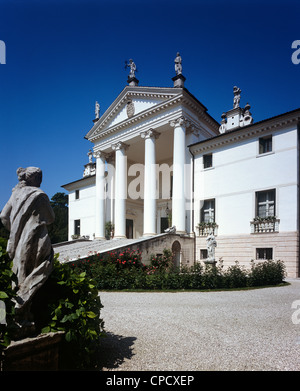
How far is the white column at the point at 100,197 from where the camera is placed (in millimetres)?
29203

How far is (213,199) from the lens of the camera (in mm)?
21969

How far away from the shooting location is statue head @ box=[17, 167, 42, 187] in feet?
11.2

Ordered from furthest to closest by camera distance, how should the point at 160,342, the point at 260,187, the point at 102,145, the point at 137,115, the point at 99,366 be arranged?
the point at 102,145, the point at 137,115, the point at 260,187, the point at 160,342, the point at 99,366

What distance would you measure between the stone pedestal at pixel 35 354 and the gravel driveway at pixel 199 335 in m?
1.00

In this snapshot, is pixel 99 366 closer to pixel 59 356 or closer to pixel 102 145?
pixel 59 356

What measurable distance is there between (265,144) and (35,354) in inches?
786

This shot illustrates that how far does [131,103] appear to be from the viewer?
26.8 m

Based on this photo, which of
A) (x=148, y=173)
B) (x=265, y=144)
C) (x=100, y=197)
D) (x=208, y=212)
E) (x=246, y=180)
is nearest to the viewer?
(x=265, y=144)

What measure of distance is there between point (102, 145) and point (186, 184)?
11911 mm

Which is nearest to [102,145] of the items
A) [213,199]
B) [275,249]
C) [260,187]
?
[213,199]

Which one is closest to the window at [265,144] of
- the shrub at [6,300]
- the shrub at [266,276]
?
the shrub at [266,276]

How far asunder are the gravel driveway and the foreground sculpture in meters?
1.74

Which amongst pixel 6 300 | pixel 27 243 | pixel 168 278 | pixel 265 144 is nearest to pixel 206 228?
pixel 265 144

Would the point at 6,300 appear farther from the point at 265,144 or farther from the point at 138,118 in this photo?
the point at 138,118
